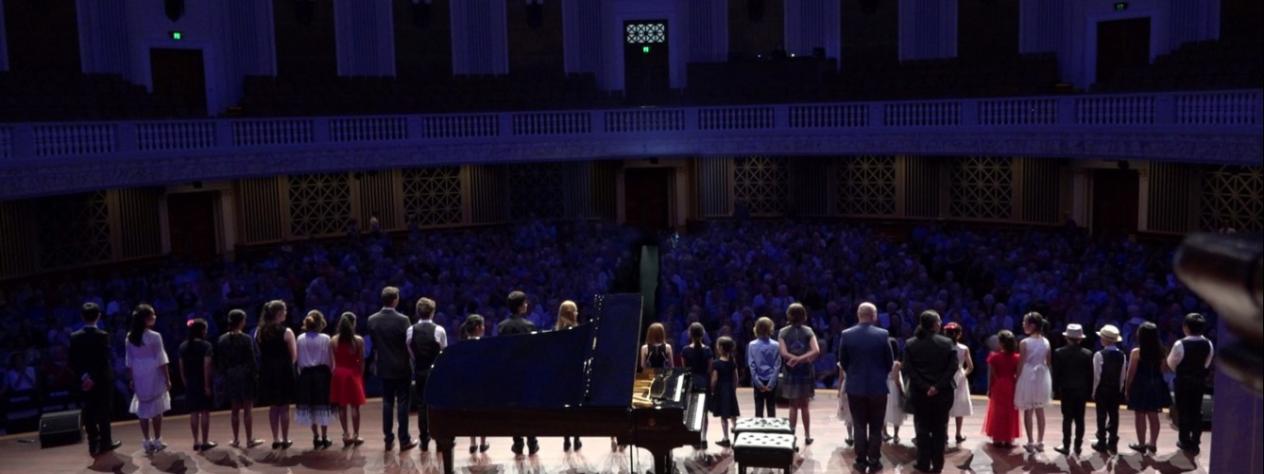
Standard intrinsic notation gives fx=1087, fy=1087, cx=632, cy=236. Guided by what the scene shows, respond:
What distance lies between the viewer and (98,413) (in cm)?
891

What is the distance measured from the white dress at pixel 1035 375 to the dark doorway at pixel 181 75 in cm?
1682

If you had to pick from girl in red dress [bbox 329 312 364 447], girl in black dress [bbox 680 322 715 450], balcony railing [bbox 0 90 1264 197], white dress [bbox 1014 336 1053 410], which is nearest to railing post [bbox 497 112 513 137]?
balcony railing [bbox 0 90 1264 197]

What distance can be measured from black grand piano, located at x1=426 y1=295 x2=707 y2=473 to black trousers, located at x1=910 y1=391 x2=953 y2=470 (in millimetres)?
1863

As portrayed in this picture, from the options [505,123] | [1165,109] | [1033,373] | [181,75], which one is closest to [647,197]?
[505,123]

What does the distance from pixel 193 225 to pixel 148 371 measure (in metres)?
12.9

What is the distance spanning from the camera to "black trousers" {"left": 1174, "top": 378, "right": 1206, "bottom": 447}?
834cm

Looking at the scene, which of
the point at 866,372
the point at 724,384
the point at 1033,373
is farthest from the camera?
the point at 724,384

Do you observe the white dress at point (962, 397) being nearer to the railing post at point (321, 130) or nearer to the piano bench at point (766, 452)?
the piano bench at point (766, 452)

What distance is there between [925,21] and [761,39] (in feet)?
12.5

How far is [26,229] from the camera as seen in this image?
17.7 m

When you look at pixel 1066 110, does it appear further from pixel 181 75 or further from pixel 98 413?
pixel 181 75

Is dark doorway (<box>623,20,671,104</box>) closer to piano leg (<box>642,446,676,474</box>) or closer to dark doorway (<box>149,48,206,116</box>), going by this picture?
dark doorway (<box>149,48,206,116</box>)

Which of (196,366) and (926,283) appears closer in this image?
(196,366)

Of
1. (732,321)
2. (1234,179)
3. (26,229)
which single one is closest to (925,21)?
(1234,179)
